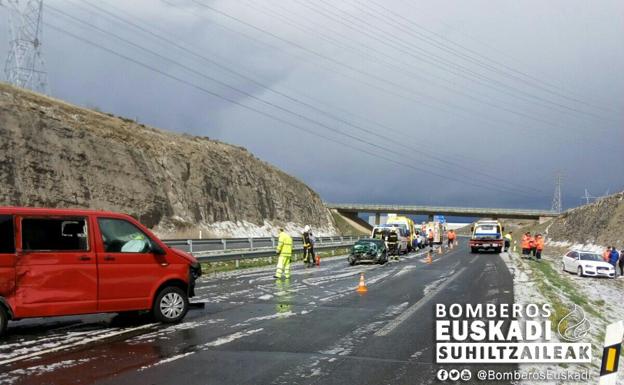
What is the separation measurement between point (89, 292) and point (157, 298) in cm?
129

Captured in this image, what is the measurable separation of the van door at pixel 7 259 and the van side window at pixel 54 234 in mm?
178

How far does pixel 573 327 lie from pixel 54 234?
29.2 ft

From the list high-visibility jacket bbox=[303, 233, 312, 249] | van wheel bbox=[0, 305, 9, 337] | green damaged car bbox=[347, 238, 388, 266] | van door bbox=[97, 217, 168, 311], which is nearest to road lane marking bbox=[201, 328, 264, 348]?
van door bbox=[97, 217, 168, 311]

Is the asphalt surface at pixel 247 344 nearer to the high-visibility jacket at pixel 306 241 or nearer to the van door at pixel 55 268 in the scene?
the van door at pixel 55 268

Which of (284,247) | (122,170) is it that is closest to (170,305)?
(284,247)

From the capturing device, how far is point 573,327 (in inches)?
405

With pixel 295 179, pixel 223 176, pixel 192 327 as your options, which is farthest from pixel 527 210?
pixel 192 327

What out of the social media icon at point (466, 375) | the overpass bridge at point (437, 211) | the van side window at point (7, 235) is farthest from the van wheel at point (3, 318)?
the overpass bridge at point (437, 211)

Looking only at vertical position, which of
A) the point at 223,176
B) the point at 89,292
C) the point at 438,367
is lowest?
the point at 438,367

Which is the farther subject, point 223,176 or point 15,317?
point 223,176

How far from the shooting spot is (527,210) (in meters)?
112

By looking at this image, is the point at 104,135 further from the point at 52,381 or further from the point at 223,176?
the point at 52,381

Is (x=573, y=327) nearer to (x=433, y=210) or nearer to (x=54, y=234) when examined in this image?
(x=54, y=234)

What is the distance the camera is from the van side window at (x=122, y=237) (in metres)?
9.41
